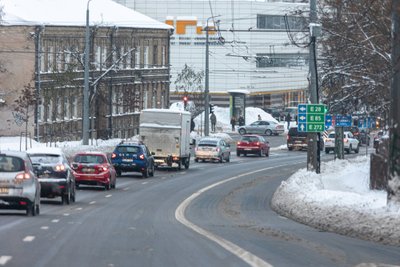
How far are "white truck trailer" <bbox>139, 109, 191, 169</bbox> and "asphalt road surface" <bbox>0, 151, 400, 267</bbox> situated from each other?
16.1 metres

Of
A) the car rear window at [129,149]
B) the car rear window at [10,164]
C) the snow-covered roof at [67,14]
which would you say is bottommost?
the car rear window at [129,149]

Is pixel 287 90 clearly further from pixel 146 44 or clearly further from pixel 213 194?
pixel 213 194

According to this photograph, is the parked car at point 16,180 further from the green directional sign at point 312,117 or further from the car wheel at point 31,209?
the green directional sign at point 312,117

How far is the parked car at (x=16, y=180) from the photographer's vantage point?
24.6 meters

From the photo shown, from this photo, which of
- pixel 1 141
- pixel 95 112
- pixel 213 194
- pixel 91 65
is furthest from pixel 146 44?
pixel 213 194

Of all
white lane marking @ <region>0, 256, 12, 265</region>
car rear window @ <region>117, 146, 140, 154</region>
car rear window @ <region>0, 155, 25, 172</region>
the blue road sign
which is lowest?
white lane marking @ <region>0, 256, 12, 265</region>

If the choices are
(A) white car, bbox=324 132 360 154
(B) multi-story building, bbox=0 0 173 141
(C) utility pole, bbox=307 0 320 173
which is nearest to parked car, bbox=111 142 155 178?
(C) utility pole, bbox=307 0 320 173

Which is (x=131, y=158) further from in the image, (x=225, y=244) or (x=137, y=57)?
(x=137, y=57)

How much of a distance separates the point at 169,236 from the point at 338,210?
4.79 meters

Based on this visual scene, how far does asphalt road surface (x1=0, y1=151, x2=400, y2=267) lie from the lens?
16.5m

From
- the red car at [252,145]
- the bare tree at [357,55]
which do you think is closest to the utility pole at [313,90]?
the bare tree at [357,55]

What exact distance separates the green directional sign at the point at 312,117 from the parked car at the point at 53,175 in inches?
364

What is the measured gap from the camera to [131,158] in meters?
48.7

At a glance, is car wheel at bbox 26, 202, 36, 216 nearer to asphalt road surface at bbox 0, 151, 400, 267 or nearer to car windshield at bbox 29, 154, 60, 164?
asphalt road surface at bbox 0, 151, 400, 267
